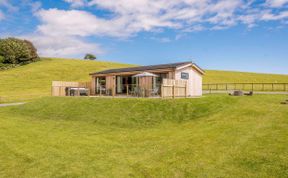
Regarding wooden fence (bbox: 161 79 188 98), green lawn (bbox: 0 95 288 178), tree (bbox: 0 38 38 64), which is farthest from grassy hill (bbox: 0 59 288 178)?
tree (bbox: 0 38 38 64)

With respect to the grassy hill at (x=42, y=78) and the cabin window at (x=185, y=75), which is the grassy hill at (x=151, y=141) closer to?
the cabin window at (x=185, y=75)

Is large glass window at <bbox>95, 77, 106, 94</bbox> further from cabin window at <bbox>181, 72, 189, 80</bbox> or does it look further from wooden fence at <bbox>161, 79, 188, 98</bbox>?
wooden fence at <bbox>161, 79, 188, 98</bbox>

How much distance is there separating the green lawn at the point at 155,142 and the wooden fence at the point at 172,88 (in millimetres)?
2012

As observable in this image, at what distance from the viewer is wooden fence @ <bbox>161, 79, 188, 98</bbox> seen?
850 inches

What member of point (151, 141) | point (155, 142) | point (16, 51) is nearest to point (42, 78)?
point (16, 51)

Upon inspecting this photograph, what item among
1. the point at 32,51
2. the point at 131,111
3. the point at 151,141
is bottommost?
the point at 151,141

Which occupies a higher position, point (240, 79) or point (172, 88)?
point (240, 79)

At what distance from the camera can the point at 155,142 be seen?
40.7 ft

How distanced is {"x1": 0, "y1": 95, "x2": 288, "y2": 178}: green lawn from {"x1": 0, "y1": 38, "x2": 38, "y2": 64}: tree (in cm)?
6546

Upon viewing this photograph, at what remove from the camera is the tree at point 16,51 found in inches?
2975

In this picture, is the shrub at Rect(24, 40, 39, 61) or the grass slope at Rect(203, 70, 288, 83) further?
the shrub at Rect(24, 40, 39, 61)

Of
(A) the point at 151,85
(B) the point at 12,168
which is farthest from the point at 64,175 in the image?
(A) the point at 151,85

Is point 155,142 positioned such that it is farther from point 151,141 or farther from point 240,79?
point 240,79

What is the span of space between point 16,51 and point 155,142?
251 ft
